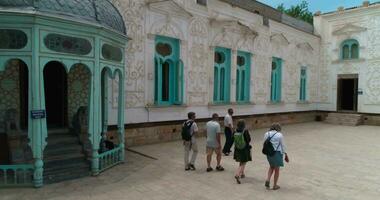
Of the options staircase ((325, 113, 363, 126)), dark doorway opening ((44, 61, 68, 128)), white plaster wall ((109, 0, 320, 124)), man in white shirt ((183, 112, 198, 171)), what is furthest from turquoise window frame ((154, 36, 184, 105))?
staircase ((325, 113, 363, 126))

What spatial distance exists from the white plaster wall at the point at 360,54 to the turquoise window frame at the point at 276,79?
5114 millimetres

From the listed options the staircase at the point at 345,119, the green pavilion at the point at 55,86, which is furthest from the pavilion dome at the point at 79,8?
the staircase at the point at 345,119

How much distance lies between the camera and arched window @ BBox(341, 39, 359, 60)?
63.4ft

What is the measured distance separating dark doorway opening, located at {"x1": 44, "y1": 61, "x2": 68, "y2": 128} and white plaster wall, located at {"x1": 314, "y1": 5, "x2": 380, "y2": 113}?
57.1 feet

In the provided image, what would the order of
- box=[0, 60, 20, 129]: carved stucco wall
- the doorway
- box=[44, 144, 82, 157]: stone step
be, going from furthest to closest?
1. the doorway
2. box=[0, 60, 20, 129]: carved stucco wall
3. box=[44, 144, 82, 157]: stone step

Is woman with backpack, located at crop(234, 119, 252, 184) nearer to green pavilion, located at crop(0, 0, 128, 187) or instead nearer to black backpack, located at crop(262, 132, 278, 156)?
black backpack, located at crop(262, 132, 278, 156)

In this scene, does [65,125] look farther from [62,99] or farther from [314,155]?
[314,155]

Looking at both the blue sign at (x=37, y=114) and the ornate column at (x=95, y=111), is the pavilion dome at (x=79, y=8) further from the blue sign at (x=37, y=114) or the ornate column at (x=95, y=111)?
the blue sign at (x=37, y=114)

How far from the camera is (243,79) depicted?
14688 millimetres

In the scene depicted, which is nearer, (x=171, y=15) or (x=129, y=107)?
(x=129, y=107)

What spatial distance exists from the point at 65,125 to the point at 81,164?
6.26 feet

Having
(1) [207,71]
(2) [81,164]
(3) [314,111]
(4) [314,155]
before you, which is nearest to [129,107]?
(2) [81,164]

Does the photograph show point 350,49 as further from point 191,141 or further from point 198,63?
point 191,141

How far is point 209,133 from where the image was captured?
6875mm
